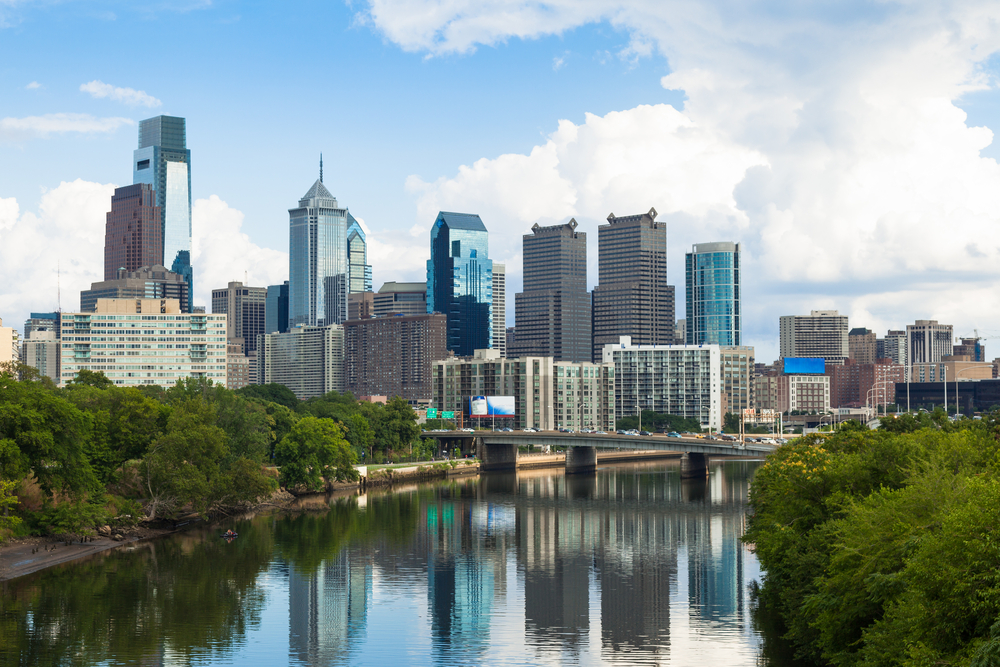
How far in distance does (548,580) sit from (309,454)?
70.5 m

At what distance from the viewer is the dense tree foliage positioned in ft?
117

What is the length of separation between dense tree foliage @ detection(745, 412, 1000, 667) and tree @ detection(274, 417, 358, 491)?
275 ft

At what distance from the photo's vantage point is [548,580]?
90188 millimetres

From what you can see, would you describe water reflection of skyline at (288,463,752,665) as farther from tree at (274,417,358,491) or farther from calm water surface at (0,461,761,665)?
tree at (274,417,358,491)

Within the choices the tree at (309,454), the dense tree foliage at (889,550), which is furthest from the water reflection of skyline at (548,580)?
the tree at (309,454)

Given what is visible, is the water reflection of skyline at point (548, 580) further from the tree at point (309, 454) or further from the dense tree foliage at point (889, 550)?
the tree at point (309, 454)

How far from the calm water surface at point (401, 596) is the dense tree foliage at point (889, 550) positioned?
23.9 ft

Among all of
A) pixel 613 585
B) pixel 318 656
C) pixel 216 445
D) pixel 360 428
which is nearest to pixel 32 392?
pixel 216 445

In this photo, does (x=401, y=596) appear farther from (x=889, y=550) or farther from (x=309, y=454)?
(x=309, y=454)

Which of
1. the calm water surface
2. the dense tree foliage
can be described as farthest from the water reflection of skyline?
the dense tree foliage

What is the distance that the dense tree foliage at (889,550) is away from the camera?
35.6m

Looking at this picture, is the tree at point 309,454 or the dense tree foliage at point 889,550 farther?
the tree at point 309,454

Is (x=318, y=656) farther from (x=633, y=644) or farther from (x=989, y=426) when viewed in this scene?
(x=989, y=426)

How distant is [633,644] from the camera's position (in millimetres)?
67500
